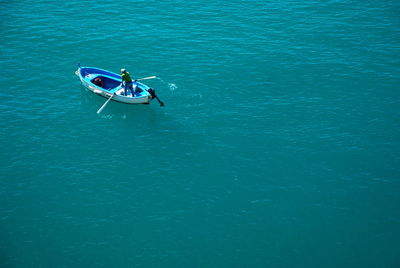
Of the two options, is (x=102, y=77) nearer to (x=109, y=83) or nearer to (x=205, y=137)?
(x=109, y=83)

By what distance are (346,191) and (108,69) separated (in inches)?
1582

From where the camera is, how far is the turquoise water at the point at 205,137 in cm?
4703

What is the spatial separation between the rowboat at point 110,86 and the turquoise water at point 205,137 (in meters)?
1.85

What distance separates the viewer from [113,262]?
148 ft

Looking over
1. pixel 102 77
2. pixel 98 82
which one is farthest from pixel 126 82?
pixel 102 77

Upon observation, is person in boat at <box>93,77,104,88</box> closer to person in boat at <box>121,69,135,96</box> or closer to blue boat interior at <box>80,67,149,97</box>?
blue boat interior at <box>80,67,149,97</box>

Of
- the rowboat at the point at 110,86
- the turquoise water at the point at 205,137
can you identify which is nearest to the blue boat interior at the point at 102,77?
the rowboat at the point at 110,86

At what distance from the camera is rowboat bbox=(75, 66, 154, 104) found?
61.7m

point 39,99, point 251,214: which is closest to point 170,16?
point 39,99

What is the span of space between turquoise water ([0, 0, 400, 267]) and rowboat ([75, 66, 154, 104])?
6.09 feet

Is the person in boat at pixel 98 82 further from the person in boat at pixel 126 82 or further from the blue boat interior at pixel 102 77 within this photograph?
the person in boat at pixel 126 82

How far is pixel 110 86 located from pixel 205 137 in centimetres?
1797

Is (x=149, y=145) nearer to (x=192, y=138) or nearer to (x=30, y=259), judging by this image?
(x=192, y=138)

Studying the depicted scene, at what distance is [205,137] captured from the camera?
193 ft
